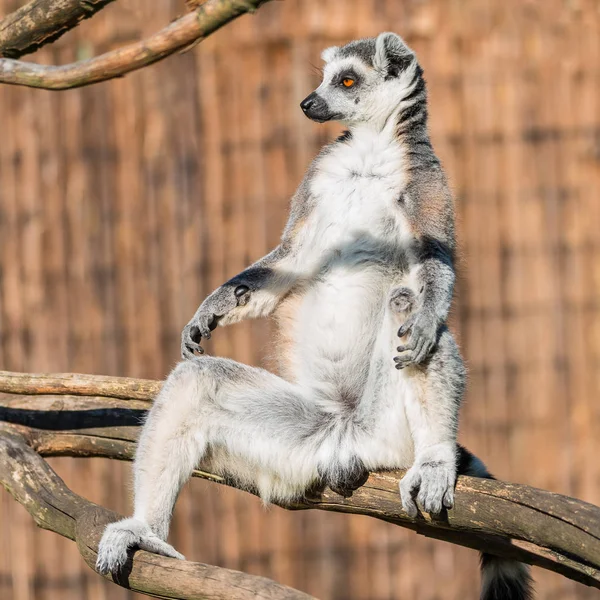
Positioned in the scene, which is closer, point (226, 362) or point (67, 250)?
point (226, 362)

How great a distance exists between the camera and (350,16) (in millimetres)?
5262

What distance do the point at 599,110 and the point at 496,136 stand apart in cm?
55

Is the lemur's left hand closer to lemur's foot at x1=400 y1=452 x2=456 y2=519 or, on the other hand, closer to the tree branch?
lemur's foot at x1=400 y1=452 x2=456 y2=519

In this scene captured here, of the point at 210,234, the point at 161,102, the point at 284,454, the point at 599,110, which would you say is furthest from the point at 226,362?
the point at 599,110

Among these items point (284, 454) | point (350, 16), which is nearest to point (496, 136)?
point (350, 16)

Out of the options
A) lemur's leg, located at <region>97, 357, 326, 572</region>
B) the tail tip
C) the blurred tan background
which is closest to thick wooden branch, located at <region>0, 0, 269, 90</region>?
lemur's leg, located at <region>97, 357, 326, 572</region>

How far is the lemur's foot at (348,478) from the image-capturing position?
→ 331 centimetres

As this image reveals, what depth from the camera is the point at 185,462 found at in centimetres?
328

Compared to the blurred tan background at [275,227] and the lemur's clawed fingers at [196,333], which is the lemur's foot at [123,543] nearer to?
the lemur's clawed fingers at [196,333]

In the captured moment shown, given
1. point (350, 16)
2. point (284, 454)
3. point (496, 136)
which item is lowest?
point (284, 454)

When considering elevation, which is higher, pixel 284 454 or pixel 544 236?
pixel 544 236

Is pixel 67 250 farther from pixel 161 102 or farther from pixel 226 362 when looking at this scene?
pixel 226 362

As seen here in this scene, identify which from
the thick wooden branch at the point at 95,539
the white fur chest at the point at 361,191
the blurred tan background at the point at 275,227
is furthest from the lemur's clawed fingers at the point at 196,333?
the blurred tan background at the point at 275,227

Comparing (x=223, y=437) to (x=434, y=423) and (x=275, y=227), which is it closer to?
(x=434, y=423)
